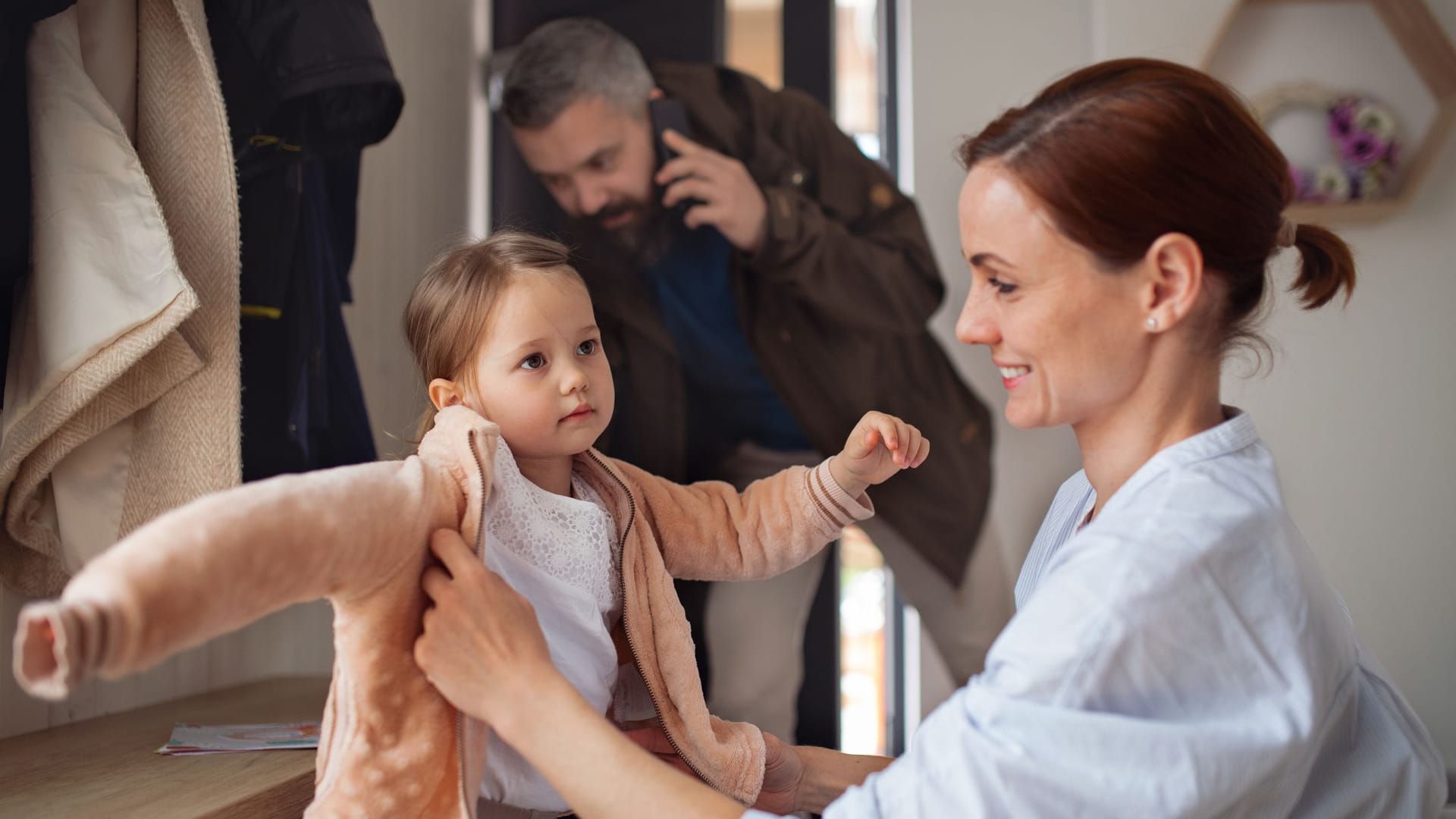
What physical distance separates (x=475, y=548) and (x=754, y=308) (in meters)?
1.62

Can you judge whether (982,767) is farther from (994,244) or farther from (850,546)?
(850,546)

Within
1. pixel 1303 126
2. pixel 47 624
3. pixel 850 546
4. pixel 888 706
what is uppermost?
pixel 1303 126

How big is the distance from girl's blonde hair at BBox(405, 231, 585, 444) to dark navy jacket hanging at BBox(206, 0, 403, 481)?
487 millimetres

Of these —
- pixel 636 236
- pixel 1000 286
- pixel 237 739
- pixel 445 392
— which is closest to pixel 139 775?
pixel 237 739

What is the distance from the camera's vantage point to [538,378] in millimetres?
1120

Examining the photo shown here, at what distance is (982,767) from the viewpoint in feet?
2.51

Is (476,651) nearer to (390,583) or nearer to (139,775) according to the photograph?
(390,583)

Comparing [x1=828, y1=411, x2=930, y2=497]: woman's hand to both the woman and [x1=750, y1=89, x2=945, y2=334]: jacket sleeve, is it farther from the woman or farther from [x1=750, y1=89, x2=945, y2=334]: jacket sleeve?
[x1=750, y1=89, x2=945, y2=334]: jacket sleeve

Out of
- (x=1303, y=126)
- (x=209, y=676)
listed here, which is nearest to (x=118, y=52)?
(x=209, y=676)

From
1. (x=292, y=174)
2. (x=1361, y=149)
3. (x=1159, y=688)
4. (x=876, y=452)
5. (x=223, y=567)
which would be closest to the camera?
(x=223, y=567)

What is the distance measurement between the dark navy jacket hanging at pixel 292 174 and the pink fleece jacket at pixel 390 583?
Answer: 671 mm

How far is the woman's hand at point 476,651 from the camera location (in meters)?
0.87

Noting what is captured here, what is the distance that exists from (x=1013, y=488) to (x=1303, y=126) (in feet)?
3.69

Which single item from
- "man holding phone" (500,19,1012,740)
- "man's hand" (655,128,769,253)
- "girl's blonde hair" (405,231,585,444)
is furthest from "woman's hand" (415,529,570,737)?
"man's hand" (655,128,769,253)
